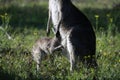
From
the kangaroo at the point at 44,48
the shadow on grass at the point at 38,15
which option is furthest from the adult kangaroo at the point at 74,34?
the shadow on grass at the point at 38,15

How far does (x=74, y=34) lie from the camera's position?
821 cm

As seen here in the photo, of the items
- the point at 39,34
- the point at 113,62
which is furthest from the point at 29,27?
the point at 113,62

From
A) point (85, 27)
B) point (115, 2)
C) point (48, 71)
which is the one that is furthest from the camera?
point (115, 2)

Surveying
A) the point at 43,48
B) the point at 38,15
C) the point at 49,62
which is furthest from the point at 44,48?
the point at 38,15

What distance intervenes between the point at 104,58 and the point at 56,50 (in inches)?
31.4

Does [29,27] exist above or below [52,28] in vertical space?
below

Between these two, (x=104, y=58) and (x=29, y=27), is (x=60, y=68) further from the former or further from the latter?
(x=29, y=27)

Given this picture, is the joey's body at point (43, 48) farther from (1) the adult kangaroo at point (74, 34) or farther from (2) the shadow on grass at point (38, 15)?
(2) the shadow on grass at point (38, 15)

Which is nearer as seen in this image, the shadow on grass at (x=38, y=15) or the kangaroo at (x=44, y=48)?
the kangaroo at (x=44, y=48)

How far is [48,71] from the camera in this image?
7.68 m

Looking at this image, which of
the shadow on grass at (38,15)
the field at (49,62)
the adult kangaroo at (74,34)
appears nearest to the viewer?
the field at (49,62)

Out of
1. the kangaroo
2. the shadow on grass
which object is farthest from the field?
the shadow on grass

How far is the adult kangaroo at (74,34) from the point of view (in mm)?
8125

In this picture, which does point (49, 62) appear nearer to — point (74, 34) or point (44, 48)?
point (44, 48)
